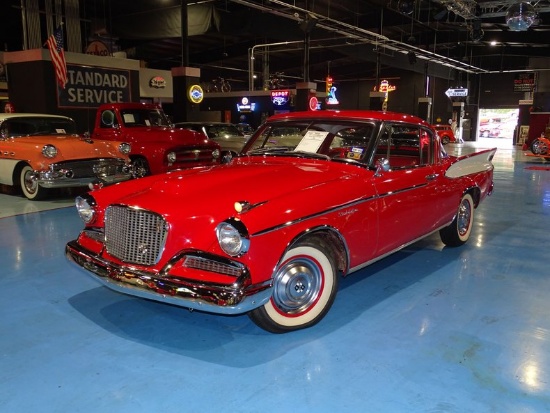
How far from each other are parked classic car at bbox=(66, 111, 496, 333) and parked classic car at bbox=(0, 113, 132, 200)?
4.43 m

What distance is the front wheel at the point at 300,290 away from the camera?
123 inches

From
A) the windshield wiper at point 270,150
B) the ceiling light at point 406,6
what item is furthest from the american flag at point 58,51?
the windshield wiper at point 270,150

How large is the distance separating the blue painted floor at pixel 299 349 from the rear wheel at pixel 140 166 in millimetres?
4543

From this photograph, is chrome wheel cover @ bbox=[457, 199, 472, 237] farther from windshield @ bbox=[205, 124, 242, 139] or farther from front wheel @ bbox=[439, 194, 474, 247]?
windshield @ bbox=[205, 124, 242, 139]

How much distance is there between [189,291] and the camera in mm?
2766

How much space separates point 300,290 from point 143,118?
761cm

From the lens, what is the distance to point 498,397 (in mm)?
2520

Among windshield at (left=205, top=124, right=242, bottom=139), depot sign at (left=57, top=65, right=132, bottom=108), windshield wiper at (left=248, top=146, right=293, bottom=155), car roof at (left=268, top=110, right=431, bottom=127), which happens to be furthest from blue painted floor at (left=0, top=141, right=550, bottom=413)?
depot sign at (left=57, top=65, right=132, bottom=108)

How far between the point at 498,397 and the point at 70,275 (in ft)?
12.0

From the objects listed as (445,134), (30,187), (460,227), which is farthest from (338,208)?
(445,134)

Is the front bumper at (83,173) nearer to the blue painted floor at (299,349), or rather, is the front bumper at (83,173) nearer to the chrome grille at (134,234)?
the blue painted floor at (299,349)

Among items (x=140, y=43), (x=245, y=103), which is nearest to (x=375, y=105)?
(x=245, y=103)

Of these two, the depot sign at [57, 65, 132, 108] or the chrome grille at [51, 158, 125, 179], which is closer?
the chrome grille at [51, 158, 125, 179]

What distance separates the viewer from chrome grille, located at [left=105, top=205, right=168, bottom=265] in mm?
3010
